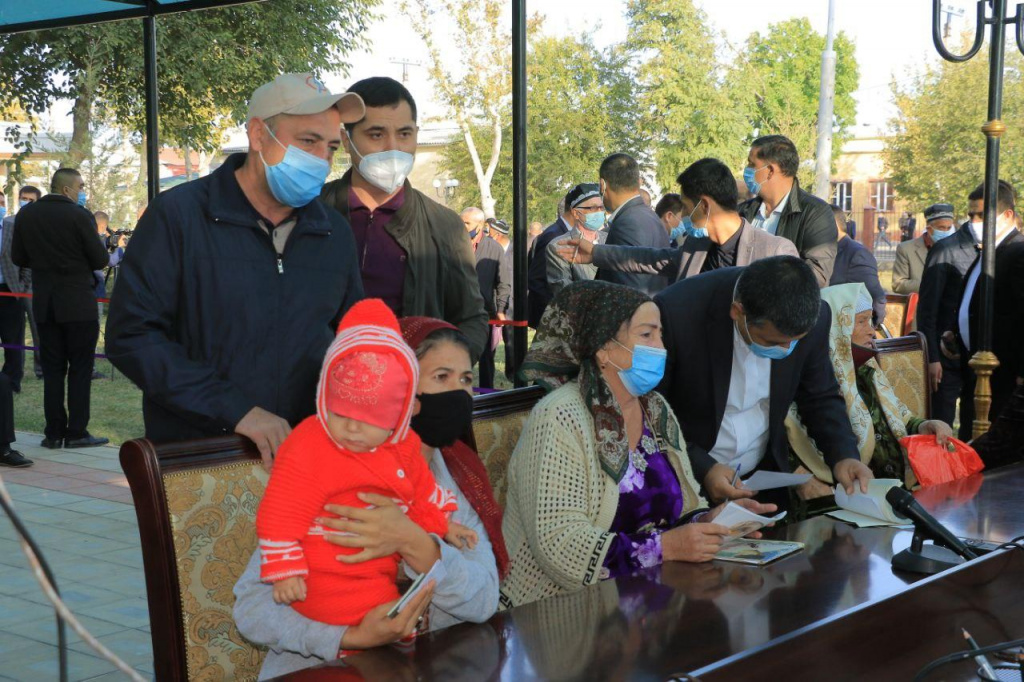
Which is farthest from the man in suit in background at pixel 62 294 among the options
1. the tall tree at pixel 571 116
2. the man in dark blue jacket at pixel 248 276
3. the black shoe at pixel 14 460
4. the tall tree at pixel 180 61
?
the tall tree at pixel 571 116

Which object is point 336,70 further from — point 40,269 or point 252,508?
point 252,508

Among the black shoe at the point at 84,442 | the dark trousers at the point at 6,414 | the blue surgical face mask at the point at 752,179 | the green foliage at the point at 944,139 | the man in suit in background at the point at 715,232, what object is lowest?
the black shoe at the point at 84,442

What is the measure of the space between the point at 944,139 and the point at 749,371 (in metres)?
24.4

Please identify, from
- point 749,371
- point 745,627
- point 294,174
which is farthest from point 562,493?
point 749,371

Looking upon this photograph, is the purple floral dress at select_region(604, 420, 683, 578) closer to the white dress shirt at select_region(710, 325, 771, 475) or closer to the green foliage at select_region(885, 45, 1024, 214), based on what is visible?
the white dress shirt at select_region(710, 325, 771, 475)

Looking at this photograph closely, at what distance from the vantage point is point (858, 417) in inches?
140

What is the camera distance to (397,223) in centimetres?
314

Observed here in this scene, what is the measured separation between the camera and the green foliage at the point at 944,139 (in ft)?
79.0

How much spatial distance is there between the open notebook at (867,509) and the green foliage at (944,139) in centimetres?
A: 2271

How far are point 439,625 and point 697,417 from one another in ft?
4.59

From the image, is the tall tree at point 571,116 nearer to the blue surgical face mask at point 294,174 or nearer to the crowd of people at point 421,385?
the crowd of people at point 421,385

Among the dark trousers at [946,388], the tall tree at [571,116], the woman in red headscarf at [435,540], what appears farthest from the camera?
the tall tree at [571,116]

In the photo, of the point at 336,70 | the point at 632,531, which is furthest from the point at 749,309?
the point at 336,70

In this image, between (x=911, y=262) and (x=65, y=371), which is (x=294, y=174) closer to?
(x=65, y=371)
